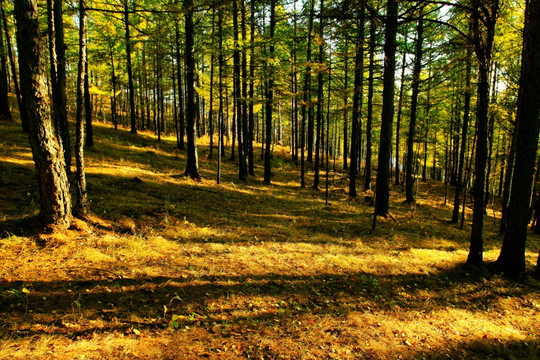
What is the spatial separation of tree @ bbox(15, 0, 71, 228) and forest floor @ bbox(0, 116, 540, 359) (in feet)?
2.48

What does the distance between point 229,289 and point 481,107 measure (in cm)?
820

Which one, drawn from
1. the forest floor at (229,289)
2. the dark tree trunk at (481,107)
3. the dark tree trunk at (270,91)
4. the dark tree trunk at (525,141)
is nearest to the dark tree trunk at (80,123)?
the forest floor at (229,289)

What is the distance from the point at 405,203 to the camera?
18.2 m

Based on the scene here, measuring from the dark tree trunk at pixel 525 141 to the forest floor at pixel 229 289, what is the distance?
2.93ft

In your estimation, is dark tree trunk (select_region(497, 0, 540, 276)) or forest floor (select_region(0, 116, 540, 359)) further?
dark tree trunk (select_region(497, 0, 540, 276))

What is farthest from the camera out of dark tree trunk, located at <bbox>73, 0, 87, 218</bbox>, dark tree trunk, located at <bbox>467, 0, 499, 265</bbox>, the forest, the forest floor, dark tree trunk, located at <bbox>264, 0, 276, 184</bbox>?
dark tree trunk, located at <bbox>264, 0, 276, 184</bbox>

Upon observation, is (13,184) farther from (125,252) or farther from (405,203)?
(405,203)

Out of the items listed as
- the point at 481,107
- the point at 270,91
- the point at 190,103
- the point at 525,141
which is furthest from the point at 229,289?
the point at 270,91

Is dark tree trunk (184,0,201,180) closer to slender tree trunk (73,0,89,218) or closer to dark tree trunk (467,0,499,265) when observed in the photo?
slender tree trunk (73,0,89,218)

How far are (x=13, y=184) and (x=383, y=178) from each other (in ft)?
44.9

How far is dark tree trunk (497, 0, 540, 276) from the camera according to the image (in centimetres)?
623

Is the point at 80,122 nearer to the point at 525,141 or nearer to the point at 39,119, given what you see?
the point at 39,119

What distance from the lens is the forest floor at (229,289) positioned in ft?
11.8

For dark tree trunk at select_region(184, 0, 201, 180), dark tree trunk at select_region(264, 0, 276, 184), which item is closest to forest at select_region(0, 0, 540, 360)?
dark tree trunk at select_region(184, 0, 201, 180)
